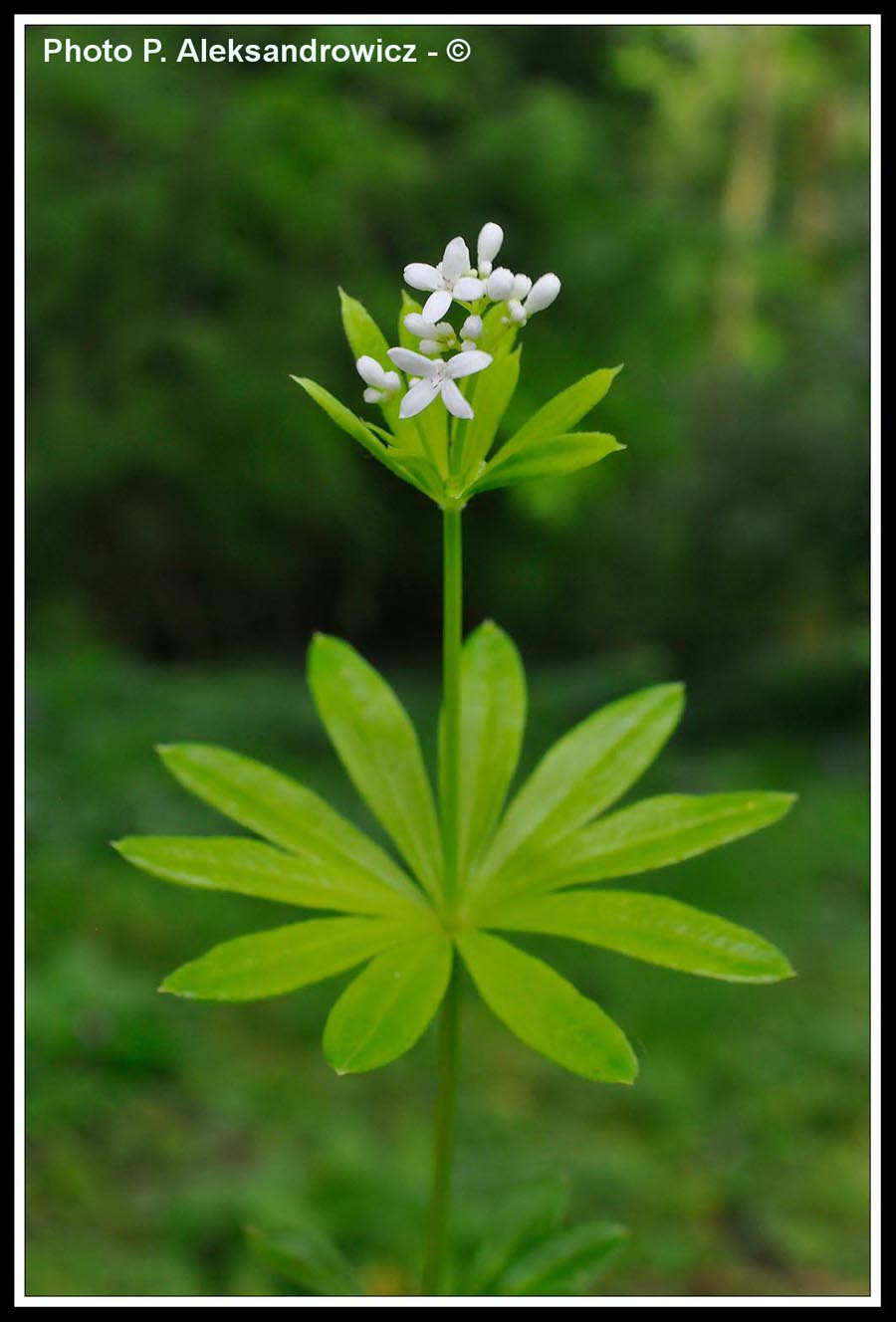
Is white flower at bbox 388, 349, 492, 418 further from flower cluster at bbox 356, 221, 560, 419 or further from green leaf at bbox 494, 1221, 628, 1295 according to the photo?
green leaf at bbox 494, 1221, 628, 1295

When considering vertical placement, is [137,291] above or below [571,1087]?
above

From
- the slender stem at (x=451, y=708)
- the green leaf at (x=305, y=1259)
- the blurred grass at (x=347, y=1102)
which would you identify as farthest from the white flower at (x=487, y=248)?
the blurred grass at (x=347, y=1102)

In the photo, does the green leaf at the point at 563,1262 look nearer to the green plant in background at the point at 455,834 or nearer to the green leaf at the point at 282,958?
the green plant in background at the point at 455,834

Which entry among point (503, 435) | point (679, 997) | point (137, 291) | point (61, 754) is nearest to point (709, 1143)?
point (679, 997)

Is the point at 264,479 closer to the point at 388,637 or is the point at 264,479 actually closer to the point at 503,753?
the point at 388,637

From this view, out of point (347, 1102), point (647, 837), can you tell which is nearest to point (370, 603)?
point (347, 1102)

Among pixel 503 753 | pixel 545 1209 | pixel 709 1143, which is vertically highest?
pixel 503 753

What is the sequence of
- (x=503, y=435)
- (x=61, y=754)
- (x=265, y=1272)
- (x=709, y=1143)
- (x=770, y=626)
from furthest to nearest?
1. (x=770, y=626)
2. (x=61, y=754)
3. (x=503, y=435)
4. (x=709, y=1143)
5. (x=265, y=1272)
